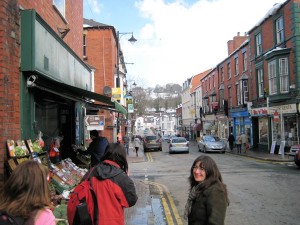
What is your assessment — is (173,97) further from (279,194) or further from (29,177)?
(29,177)

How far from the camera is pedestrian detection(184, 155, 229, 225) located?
3.17m

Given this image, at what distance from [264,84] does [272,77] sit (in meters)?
2.80

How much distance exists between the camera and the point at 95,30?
29.8 metres

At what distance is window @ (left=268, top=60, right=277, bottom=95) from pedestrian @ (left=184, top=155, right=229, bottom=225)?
934 inches

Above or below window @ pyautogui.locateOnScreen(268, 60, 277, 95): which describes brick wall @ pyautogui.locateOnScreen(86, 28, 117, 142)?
above

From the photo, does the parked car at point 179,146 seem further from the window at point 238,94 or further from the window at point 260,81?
the window at point 238,94

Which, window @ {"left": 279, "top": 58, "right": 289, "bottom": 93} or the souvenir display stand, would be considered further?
window @ {"left": 279, "top": 58, "right": 289, "bottom": 93}

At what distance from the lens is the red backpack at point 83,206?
311 centimetres

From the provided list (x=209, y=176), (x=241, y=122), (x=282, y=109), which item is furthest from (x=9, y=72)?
(x=241, y=122)

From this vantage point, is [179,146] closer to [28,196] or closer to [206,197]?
[206,197]

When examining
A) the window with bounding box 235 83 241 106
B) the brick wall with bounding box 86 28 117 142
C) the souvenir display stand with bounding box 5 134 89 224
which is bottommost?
the souvenir display stand with bounding box 5 134 89 224

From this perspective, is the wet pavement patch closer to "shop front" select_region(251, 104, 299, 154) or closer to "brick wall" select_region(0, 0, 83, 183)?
"brick wall" select_region(0, 0, 83, 183)

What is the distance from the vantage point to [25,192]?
A: 2422 mm

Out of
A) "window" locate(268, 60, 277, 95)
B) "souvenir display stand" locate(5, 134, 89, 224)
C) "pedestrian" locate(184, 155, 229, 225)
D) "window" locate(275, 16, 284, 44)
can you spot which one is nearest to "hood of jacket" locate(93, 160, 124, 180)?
"pedestrian" locate(184, 155, 229, 225)
